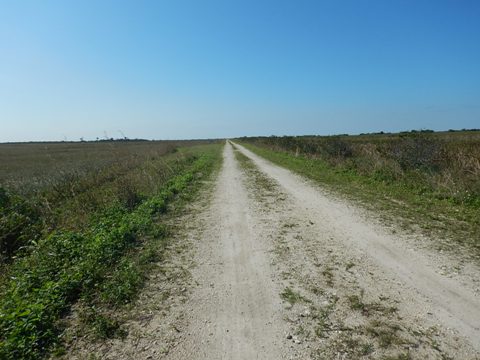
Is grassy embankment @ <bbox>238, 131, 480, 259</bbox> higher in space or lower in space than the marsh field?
higher

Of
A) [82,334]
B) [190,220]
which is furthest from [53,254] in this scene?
[190,220]

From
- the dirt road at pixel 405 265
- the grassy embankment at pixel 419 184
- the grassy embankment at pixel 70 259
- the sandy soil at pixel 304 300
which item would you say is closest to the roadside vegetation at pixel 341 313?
the sandy soil at pixel 304 300

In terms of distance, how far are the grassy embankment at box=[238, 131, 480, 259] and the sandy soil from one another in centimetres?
155

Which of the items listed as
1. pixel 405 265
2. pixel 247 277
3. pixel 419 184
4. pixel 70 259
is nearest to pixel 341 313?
pixel 247 277

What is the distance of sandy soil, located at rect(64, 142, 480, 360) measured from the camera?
3676 millimetres

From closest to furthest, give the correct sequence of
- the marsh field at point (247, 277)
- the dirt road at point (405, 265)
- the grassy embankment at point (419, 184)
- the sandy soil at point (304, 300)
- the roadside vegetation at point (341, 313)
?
the roadside vegetation at point (341, 313) < the sandy soil at point (304, 300) < the marsh field at point (247, 277) < the dirt road at point (405, 265) < the grassy embankment at point (419, 184)

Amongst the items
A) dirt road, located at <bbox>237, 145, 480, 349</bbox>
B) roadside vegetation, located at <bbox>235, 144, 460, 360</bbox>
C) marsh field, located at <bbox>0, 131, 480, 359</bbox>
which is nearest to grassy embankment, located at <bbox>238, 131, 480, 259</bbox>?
marsh field, located at <bbox>0, 131, 480, 359</bbox>

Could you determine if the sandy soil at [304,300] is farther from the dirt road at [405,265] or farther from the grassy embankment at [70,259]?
the grassy embankment at [70,259]

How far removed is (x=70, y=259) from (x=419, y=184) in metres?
12.3

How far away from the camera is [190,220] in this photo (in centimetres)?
943

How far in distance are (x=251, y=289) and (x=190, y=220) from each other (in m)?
4.65

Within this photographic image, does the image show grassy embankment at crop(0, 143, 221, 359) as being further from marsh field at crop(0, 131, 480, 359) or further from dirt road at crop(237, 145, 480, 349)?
dirt road at crop(237, 145, 480, 349)

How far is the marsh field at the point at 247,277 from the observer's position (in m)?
3.80

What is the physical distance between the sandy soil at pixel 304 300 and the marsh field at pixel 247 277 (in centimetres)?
2
